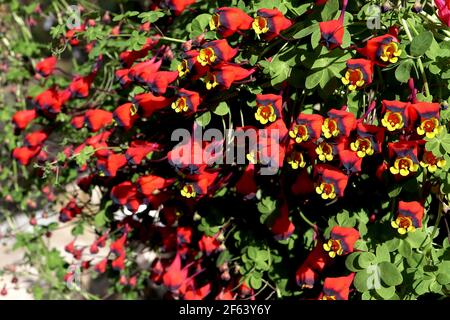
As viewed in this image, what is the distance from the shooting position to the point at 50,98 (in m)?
2.41

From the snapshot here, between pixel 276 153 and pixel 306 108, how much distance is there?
30cm

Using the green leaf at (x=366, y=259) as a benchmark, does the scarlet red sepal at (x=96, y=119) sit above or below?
above

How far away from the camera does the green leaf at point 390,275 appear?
1737mm

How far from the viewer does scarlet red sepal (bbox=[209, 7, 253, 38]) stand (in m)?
1.77

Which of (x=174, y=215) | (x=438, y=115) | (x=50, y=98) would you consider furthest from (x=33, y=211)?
(x=438, y=115)

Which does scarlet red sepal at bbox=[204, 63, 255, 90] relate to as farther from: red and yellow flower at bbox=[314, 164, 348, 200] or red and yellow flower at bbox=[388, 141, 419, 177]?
red and yellow flower at bbox=[388, 141, 419, 177]

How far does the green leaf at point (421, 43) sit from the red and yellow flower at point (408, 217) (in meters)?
0.39

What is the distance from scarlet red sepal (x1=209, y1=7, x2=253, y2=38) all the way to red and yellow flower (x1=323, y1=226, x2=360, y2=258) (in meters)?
0.60

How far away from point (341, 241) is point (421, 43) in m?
0.55

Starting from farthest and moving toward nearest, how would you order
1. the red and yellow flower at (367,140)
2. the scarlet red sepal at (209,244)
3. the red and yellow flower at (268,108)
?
the scarlet red sepal at (209,244)
the red and yellow flower at (268,108)
the red and yellow flower at (367,140)

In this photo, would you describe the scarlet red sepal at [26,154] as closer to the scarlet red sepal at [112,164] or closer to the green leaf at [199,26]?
the scarlet red sepal at [112,164]

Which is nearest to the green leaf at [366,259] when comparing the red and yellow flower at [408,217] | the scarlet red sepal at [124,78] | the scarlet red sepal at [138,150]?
the red and yellow flower at [408,217]

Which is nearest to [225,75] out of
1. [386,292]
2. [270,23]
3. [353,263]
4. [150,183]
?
[270,23]
